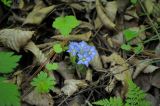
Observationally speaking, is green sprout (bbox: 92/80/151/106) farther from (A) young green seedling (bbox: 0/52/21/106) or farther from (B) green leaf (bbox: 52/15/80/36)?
(B) green leaf (bbox: 52/15/80/36)

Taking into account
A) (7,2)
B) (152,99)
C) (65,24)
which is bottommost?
(152,99)

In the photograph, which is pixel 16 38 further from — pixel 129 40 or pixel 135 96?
pixel 135 96

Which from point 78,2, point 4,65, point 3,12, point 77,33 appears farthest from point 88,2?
point 4,65

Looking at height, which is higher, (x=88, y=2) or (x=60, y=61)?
(x=88, y=2)

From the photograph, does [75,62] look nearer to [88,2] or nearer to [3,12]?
[88,2]

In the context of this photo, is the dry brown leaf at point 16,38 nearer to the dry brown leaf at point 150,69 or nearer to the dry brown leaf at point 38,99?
the dry brown leaf at point 38,99

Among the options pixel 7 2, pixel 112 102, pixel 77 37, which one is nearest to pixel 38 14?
pixel 7 2

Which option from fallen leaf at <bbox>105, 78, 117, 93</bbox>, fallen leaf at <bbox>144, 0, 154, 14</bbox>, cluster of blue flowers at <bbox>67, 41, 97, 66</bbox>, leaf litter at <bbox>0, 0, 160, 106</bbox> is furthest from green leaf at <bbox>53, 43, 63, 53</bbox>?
fallen leaf at <bbox>144, 0, 154, 14</bbox>
